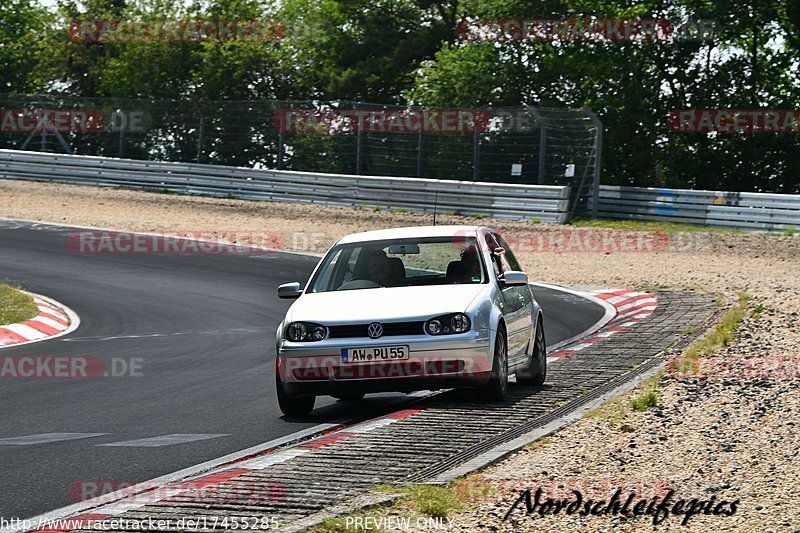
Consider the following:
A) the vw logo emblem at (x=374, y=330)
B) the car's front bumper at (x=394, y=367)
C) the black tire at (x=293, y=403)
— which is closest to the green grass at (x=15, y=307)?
the black tire at (x=293, y=403)

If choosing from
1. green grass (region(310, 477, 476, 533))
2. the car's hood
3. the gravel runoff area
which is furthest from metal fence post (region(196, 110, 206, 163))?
green grass (region(310, 477, 476, 533))

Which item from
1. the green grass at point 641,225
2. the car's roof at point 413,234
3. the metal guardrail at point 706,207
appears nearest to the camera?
the car's roof at point 413,234

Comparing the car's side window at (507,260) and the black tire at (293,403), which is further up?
the car's side window at (507,260)

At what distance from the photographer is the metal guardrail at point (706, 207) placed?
30245 mm

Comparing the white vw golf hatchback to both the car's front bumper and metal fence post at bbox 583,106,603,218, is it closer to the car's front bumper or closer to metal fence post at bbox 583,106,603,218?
the car's front bumper

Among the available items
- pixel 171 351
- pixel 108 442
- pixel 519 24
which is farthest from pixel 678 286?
pixel 519 24

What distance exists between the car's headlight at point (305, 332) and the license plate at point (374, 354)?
0.82 feet

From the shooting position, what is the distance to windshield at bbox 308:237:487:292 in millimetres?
10695

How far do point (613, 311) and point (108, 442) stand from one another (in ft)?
38.2

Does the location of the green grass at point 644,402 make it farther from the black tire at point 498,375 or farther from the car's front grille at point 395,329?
the car's front grille at point 395,329

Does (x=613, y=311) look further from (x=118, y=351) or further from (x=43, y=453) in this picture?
(x=43, y=453)

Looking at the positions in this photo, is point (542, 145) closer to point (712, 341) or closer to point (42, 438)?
point (712, 341)

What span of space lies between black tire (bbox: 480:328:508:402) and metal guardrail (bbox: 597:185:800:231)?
21385mm

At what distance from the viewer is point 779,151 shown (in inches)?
1398
